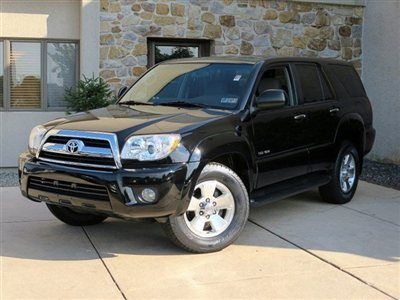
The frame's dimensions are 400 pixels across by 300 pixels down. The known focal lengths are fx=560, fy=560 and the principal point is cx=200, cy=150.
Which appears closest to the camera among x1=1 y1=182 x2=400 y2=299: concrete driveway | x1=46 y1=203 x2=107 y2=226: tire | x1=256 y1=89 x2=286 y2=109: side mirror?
x1=1 y1=182 x2=400 y2=299: concrete driveway

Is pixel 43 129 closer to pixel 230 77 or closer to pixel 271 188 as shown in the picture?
pixel 230 77

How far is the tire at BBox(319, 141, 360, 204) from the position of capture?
711cm

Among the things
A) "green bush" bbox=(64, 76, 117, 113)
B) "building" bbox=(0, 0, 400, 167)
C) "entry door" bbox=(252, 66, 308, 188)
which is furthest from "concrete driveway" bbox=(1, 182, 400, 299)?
"building" bbox=(0, 0, 400, 167)

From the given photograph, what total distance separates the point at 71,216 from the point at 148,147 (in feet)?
5.89

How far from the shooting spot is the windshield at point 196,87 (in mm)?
5875

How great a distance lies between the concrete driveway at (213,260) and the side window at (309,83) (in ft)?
4.64

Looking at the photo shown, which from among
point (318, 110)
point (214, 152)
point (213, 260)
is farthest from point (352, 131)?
point (213, 260)

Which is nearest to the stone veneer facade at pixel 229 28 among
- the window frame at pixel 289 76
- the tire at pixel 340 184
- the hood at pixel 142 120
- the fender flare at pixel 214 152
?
the tire at pixel 340 184

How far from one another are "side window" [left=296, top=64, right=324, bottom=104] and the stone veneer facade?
432 centimetres

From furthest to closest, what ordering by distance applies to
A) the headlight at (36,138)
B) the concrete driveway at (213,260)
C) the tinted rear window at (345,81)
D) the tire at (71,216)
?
the tinted rear window at (345,81), the tire at (71,216), the headlight at (36,138), the concrete driveway at (213,260)

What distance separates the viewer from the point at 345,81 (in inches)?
299

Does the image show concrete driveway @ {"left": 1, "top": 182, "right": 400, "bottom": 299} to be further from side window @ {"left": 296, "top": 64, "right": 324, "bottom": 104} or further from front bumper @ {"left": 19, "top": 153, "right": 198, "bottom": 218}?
side window @ {"left": 296, "top": 64, "right": 324, "bottom": 104}

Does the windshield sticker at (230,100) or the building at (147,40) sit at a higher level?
the building at (147,40)

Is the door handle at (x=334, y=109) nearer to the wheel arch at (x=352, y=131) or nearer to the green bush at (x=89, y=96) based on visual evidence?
the wheel arch at (x=352, y=131)
